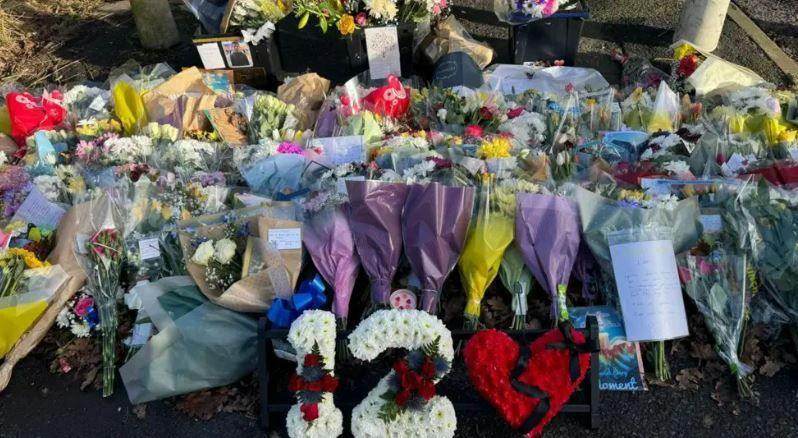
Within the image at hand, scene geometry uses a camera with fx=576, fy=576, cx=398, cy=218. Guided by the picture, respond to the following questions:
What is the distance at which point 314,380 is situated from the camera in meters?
2.46

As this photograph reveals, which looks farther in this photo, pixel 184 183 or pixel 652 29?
pixel 652 29

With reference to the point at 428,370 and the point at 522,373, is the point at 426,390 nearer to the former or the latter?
the point at 428,370

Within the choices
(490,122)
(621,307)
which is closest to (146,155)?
(490,122)

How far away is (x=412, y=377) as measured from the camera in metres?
2.36

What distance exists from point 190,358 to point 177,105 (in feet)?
7.54

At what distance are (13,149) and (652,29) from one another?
593cm

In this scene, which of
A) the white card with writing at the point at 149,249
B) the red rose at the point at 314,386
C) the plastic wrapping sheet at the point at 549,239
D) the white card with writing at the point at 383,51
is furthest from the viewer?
the white card with writing at the point at 383,51

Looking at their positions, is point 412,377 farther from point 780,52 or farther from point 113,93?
point 780,52

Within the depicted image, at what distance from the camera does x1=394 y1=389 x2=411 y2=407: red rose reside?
2367mm

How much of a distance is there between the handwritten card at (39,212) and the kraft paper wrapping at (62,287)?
6.4 inches

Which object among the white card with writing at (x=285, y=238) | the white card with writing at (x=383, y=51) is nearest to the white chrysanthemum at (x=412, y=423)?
the white card with writing at (x=285, y=238)

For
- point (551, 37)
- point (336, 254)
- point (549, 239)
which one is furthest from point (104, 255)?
point (551, 37)

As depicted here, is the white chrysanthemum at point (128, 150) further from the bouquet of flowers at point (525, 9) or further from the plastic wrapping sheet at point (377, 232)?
the bouquet of flowers at point (525, 9)

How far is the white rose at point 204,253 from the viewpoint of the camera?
9.76 ft
